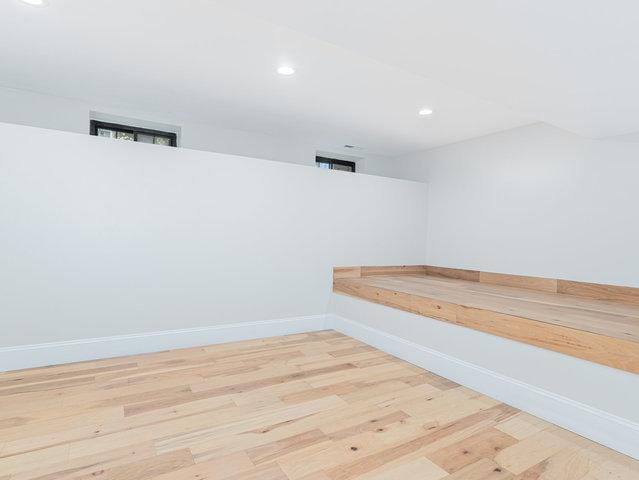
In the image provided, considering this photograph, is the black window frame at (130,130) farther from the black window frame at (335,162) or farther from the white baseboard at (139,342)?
the white baseboard at (139,342)

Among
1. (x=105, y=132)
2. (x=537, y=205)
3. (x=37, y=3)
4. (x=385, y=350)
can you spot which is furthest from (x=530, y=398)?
(x=105, y=132)

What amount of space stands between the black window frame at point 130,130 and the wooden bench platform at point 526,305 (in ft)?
7.22

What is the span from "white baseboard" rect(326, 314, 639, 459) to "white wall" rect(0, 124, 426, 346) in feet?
4.02

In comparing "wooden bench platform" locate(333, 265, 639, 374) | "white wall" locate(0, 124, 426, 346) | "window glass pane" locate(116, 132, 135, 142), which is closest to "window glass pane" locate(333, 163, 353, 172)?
"white wall" locate(0, 124, 426, 346)

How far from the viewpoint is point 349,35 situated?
1.53 meters

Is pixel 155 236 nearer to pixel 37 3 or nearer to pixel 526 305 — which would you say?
pixel 37 3

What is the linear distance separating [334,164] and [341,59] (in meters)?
2.47

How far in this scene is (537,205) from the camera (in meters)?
3.37

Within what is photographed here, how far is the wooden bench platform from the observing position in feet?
5.78

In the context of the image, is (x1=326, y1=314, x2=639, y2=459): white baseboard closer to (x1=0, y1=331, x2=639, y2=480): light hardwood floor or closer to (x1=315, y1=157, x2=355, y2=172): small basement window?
(x1=0, y1=331, x2=639, y2=480): light hardwood floor

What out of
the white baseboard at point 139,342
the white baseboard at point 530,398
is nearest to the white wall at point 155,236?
the white baseboard at point 139,342

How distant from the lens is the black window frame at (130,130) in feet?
10.9

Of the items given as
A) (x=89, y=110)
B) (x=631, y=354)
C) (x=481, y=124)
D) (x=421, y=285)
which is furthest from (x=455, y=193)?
(x=89, y=110)

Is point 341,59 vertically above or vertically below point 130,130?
above
